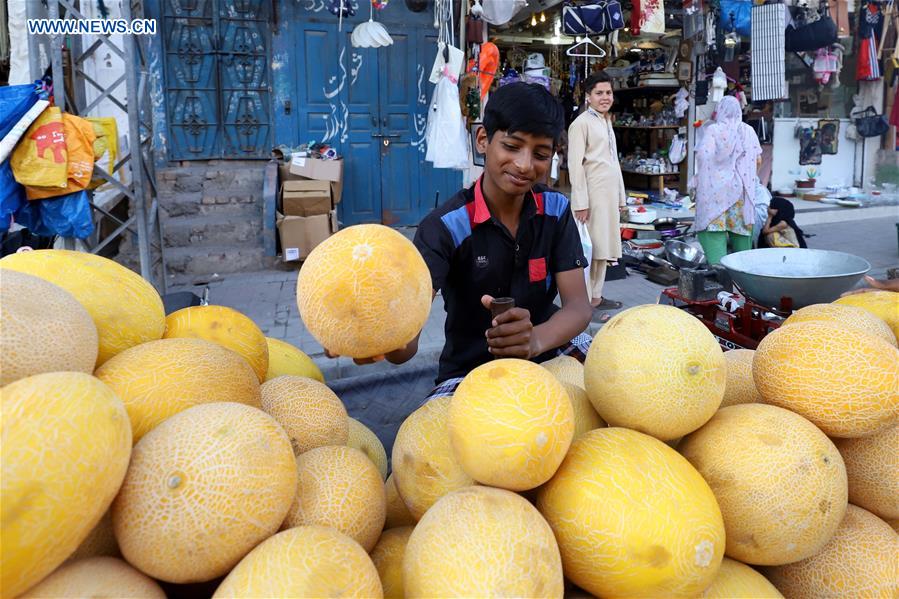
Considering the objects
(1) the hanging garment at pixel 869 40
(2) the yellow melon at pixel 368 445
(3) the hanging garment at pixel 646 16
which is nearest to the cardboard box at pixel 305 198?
(3) the hanging garment at pixel 646 16

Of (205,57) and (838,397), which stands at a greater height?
(205,57)

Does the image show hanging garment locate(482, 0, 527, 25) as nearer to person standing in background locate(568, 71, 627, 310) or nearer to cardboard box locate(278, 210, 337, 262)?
person standing in background locate(568, 71, 627, 310)

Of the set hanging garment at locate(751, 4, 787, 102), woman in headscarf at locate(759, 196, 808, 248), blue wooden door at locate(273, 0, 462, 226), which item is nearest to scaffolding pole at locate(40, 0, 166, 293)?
blue wooden door at locate(273, 0, 462, 226)

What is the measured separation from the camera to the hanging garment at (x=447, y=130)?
721 centimetres

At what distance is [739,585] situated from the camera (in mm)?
1083

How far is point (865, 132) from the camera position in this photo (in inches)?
491

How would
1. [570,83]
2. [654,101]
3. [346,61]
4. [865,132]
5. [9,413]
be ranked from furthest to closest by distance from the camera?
[865,132] → [654,101] → [570,83] → [346,61] → [9,413]

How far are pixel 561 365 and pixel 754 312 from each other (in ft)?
4.69

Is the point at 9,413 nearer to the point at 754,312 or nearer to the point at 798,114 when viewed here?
the point at 754,312

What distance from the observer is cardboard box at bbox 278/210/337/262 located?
22.9 ft

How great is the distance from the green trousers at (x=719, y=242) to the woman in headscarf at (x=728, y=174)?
0.02 metres

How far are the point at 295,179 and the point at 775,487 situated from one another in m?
7.12

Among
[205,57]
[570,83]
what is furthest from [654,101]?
[205,57]

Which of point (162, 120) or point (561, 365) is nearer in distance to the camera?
point (561, 365)
